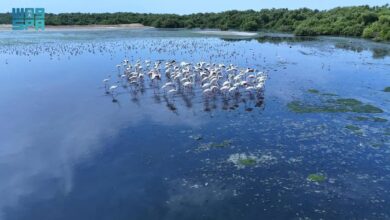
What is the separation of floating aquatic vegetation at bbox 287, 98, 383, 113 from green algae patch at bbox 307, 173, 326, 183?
660cm

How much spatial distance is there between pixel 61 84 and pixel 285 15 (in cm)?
6280

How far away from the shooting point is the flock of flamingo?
2114 centimetres

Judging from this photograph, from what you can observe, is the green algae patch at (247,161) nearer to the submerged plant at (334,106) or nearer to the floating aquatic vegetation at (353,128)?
the floating aquatic vegetation at (353,128)

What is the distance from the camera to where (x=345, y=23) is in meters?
61.8

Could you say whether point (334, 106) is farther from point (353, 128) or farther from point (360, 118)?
point (353, 128)

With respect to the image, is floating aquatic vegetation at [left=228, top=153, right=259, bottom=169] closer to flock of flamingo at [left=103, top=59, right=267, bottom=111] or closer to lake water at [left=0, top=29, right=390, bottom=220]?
lake water at [left=0, top=29, right=390, bottom=220]

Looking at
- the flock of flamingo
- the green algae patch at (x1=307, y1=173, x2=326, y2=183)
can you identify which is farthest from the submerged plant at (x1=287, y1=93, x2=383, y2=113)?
the green algae patch at (x1=307, y1=173, x2=326, y2=183)

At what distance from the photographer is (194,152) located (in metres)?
14.3

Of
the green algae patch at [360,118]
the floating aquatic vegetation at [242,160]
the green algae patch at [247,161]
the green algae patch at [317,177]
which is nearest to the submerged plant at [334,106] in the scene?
the green algae patch at [360,118]

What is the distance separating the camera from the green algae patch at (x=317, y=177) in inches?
482

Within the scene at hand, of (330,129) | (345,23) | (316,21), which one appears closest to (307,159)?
(330,129)

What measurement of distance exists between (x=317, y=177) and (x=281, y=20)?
69.1 meters

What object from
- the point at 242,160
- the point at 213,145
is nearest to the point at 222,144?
the point at 213,145

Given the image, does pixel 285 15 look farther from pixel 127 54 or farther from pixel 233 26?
pixel 127 54
